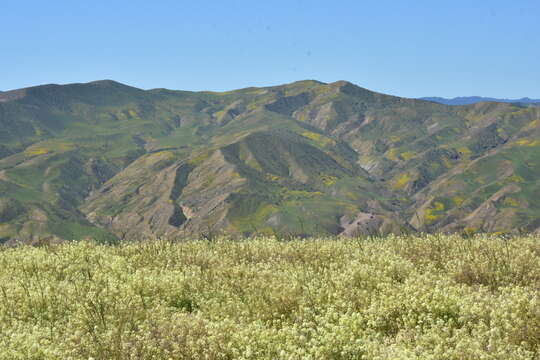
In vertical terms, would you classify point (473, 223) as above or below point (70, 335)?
below

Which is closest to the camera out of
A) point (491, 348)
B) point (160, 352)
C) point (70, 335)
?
point (491, 348)

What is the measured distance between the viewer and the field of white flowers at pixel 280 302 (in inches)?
278

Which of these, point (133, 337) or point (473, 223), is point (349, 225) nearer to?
point (473, 223)

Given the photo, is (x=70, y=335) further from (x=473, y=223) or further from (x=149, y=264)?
(x=473, y=223)

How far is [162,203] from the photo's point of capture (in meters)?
199

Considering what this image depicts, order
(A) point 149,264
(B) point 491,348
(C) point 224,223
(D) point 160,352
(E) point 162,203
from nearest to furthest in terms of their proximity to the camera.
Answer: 1. (B) point 491,348
2. (D) point 160,352
3. (A) point 149,264
4. (C) point 224,223
5. (E) point 162,203

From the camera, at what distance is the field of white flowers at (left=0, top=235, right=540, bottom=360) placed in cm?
706

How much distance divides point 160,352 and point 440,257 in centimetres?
669

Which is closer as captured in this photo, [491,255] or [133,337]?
[133,337]

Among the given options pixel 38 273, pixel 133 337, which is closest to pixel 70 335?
pixel 133 337

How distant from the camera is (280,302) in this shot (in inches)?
356

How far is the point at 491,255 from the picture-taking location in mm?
11023

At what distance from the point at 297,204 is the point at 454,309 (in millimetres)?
171927

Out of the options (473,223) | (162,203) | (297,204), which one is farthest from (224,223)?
(473,223)
